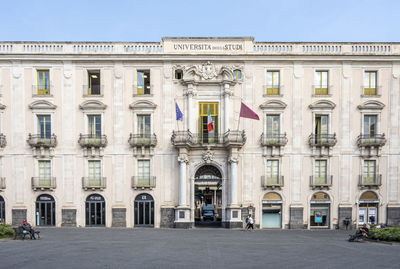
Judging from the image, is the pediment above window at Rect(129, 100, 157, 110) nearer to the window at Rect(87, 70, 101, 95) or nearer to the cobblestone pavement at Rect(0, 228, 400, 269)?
the window at Rect(87, 70, 101, 95)

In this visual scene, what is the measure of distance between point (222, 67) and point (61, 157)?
1661 centimetres

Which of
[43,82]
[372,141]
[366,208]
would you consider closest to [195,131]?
[43,82]

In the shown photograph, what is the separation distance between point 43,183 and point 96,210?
17.4 ft

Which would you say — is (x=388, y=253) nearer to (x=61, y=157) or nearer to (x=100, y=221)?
(x=100, y=221)

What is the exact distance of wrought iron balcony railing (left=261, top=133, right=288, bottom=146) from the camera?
91.9ft

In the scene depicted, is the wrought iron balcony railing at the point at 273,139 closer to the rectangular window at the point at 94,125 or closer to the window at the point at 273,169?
the window at the point at 273,169

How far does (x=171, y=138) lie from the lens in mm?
27984

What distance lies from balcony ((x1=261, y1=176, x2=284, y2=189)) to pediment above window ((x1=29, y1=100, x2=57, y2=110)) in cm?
1988

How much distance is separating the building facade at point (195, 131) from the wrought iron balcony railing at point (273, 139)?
0.33 ft

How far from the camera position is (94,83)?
29031 millimetres

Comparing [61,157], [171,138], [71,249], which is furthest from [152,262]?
[61,157]

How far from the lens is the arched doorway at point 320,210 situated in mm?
28188

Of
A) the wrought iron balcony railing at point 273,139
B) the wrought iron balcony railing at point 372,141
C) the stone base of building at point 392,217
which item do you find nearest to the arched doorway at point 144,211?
the wrought iron balcony railing at point 273,139

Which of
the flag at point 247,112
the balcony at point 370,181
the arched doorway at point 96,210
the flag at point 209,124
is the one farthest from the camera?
the arched doorway at point 96,210
